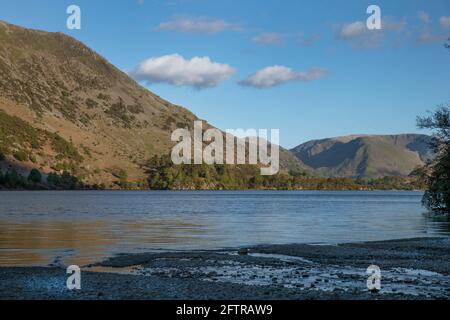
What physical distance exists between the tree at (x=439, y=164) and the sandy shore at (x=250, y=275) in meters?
30.1

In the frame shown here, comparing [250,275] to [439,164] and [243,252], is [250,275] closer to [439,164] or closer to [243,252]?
[243,252]

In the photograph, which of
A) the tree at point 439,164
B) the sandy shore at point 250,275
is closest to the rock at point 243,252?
the sandy shore at point 250,275

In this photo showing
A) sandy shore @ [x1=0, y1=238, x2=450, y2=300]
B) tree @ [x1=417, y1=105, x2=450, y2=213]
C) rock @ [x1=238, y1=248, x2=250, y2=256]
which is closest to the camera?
sandy shore @ [x1=0, y1=238, x2=450, y2=300]

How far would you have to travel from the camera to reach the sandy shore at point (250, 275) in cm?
2586

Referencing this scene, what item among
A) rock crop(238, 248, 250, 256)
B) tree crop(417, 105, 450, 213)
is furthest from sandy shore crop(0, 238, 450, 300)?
tree crop(417, 105, 450, 213)

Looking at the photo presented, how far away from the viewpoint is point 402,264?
37688mm

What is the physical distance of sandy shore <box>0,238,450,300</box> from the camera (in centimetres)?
2586

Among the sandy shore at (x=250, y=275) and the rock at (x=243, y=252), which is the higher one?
the sandy shore at (x=250, y=275)

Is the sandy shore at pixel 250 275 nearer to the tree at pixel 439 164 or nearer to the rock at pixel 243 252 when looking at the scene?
the rock at pixel 243 252

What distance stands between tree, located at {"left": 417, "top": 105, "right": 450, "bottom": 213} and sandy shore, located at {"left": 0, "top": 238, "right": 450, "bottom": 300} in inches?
1184

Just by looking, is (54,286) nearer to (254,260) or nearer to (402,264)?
(254,260)

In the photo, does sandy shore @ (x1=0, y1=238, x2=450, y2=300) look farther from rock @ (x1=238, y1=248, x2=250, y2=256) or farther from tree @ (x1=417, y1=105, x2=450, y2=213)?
tree @ (x1=417, y1=105, x2=450, y2=213)

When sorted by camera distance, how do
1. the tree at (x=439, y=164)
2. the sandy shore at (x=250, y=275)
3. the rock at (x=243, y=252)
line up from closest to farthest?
the sandy shore at (x=250, y=275), the rock at (x=243, y=252), the tree at (x=439, y=164)
